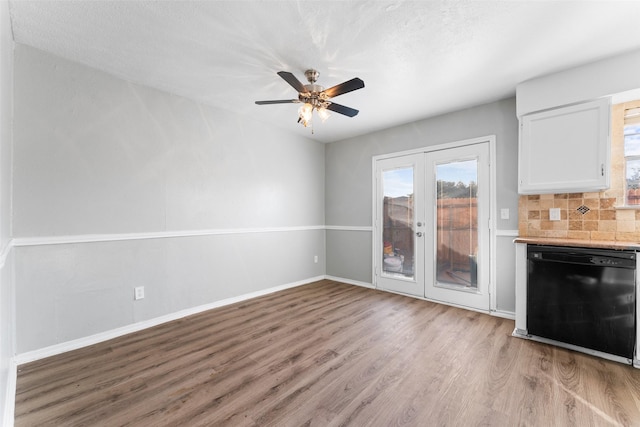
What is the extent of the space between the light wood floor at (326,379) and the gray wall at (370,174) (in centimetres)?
111

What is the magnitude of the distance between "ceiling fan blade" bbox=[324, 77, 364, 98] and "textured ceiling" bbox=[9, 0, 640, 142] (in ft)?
0.93

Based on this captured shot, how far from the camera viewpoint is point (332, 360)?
2266 millimetres

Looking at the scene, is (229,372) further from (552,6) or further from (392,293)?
(552,6)

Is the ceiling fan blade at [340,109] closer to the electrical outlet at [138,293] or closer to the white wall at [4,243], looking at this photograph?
the white wall at [4,243]

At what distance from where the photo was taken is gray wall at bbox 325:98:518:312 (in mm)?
3221

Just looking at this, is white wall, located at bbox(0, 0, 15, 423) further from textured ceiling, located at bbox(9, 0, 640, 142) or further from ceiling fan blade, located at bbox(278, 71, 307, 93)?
ceiling fan blade, located at bbox(278, 71, 307, 93)

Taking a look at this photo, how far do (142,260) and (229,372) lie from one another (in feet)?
5.25

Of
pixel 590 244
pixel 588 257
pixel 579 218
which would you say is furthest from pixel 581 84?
pixel 588 257

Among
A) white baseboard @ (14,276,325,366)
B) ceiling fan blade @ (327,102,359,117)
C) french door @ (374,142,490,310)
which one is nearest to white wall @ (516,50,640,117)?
french door @ (374,142,490,310)

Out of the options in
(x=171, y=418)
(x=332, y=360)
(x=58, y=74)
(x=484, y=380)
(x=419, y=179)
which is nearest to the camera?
(x=171, y=418)

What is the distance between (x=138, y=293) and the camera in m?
2.87

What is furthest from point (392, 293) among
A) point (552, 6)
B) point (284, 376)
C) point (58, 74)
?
point (58, 74)

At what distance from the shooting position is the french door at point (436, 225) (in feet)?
11.3

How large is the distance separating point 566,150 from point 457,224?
1.34 metres
